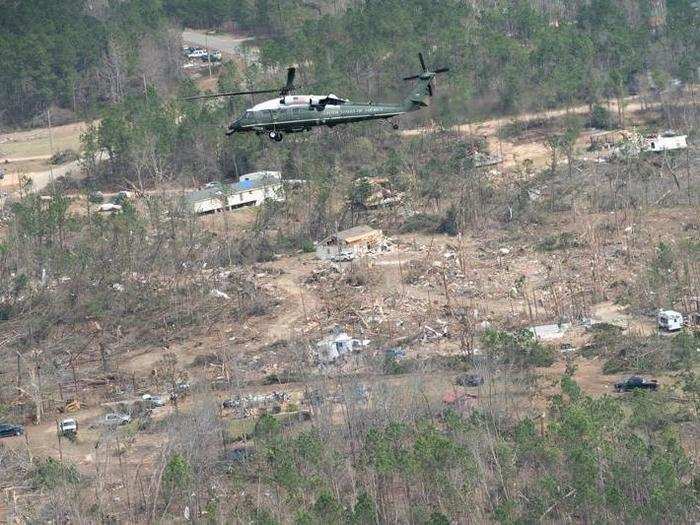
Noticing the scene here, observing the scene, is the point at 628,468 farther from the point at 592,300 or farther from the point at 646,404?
the point at 592,300

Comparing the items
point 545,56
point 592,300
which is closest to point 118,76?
point 545,56

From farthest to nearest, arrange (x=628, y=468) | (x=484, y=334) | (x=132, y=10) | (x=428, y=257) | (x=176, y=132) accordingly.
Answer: (x=132, y=10) → (x=176, y=132) → (x=428, y=257) → (x=484, y=334) → (x=628, y=468)

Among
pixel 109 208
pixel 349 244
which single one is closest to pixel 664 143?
pixel 349 244

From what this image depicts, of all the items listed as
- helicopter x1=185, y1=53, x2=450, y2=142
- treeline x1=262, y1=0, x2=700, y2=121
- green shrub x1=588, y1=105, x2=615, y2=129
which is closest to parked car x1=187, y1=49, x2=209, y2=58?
treeline x1=262, y1=0, x2=700, y2=121

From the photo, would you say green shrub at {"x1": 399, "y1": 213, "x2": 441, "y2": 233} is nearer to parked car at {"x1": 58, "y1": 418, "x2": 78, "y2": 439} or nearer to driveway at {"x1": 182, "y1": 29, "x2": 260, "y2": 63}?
parked car at {"x1": 58, "y1": 418, "x2": 78, "y2": 439}

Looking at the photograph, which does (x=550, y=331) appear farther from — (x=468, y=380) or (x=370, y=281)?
(x=370, y=281)

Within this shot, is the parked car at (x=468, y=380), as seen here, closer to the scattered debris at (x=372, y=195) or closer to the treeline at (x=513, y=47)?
the scattered debris at (x=372, y=195)

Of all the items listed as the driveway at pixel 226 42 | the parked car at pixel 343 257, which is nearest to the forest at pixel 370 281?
the parked car at pixel 343 257
